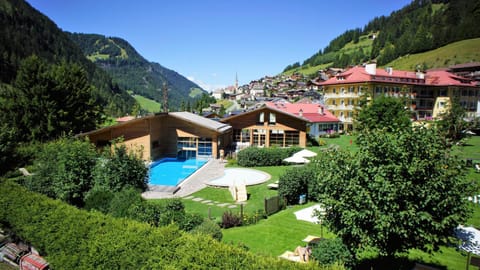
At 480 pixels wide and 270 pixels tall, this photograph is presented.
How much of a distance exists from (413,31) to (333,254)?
137 meters

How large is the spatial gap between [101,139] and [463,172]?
97.9 feet

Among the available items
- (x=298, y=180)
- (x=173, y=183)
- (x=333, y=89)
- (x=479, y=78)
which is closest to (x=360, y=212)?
(x=298, y=180)

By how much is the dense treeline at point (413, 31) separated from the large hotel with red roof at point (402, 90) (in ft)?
153

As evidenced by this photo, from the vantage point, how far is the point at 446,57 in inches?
3445

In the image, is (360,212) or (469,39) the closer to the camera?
(360,212)

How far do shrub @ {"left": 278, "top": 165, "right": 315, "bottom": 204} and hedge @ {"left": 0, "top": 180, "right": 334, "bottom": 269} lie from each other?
9.94 m

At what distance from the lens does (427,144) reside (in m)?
6.20

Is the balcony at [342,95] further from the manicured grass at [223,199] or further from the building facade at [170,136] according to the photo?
the manicured grass at [223,199]

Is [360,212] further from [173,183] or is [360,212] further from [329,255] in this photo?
[173,183]

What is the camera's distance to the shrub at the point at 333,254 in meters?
7.66

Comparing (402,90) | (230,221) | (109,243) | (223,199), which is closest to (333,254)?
(109,243)

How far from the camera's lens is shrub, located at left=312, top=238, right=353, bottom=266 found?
766 centimetres

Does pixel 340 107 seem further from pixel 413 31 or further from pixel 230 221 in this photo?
pixel 413 31

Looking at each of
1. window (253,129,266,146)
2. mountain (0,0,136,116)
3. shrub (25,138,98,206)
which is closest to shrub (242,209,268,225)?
shrub (25,138,98,206)
